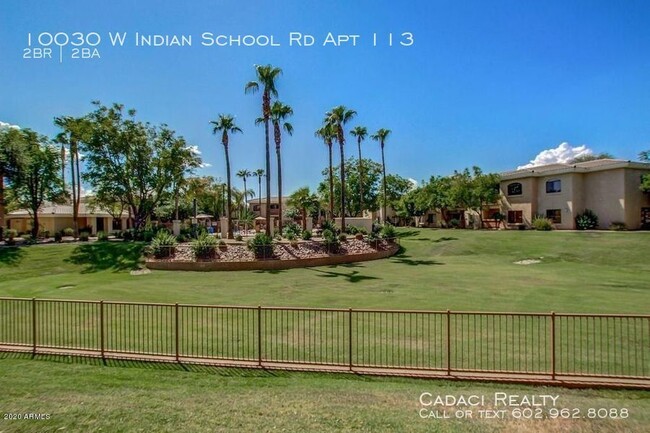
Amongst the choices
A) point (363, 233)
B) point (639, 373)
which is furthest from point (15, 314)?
point (363, 233)

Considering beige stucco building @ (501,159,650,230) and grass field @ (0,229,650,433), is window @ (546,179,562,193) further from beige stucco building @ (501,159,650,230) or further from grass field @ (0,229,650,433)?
grass field @ (0,229,650,433)

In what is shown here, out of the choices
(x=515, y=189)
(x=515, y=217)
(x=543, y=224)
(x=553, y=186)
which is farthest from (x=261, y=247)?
(x=515, y=189)

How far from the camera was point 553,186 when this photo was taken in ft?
134

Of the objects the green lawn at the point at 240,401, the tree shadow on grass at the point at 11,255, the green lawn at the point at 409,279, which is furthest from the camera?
the tree shadow on grass at the point at 11,255

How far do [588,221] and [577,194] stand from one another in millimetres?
2976

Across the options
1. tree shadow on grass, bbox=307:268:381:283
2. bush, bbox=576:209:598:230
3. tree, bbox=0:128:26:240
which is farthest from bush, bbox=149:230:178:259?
bush, bbox=576:209:598:230

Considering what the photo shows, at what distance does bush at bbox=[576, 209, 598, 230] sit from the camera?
3722cm

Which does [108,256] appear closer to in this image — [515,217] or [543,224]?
[543,224]

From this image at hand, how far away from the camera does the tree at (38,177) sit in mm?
36366

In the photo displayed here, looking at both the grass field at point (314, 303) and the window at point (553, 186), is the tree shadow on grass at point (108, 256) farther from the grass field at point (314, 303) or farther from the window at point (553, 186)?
the window at point (553, 186)

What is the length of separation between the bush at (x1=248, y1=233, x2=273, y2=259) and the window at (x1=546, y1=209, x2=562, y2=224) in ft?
99.6

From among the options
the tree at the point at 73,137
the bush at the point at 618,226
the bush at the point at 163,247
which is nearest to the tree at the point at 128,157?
the tree at the point at 73,137

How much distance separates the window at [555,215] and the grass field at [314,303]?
7.05m

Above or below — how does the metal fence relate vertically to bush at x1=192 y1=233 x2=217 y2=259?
below
